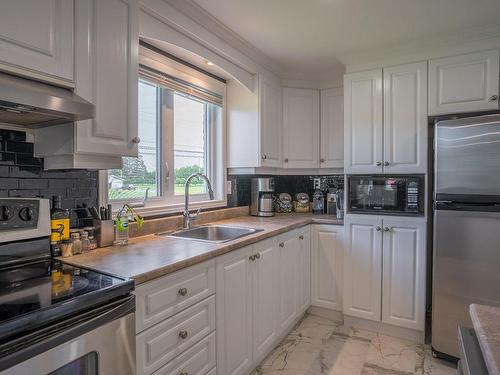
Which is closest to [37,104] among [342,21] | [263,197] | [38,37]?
[38,37]

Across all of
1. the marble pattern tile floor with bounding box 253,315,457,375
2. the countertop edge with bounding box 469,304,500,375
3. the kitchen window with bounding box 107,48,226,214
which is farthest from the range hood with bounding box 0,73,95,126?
the marble pattern tile floor with bounding box 253,315,457,375

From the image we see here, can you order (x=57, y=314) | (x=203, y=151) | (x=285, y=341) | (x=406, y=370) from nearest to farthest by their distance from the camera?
1. (x=57, y=314)
2. (x=406, y=370)
3. (x=285, y=341)
4. (x=203, y=151)

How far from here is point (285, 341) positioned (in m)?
2.37

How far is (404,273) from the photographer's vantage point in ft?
7.82

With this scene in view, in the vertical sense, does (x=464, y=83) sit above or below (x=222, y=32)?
below

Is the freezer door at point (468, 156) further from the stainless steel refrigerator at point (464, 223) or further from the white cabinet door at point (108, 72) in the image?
the white cabinet door at point (108, 72)

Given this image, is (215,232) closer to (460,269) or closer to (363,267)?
(363,267)

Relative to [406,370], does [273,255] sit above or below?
above

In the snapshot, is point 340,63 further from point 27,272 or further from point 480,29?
point 27,272

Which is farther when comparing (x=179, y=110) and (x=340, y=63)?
(x=340, y=63)

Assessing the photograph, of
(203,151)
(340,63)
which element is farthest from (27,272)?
(340,63)

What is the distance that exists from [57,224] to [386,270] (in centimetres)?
224

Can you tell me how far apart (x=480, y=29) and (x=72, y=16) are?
7.96 feet

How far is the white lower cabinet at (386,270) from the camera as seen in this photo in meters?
2.34
